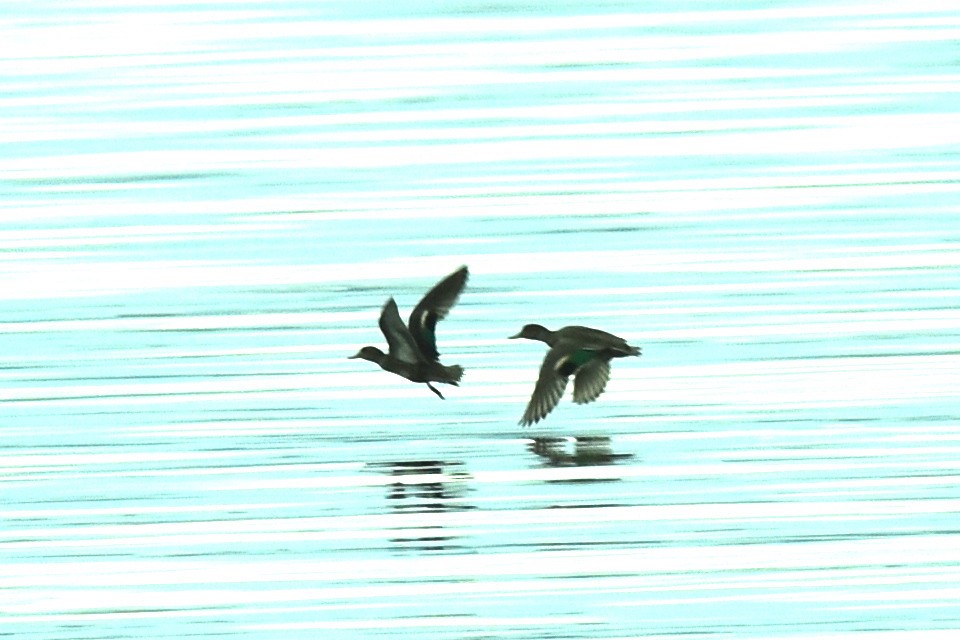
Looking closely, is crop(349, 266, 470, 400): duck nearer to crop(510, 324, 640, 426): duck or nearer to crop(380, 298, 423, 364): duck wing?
crop(380, 298, 423, 364): duck wing

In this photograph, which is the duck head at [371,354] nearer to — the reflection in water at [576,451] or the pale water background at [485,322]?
the pale water background at [485,322]

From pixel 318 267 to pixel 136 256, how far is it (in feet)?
3.06

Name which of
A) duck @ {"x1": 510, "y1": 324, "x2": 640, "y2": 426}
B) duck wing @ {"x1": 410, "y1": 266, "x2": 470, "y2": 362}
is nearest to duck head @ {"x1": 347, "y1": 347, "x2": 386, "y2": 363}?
duck wing @ {"x1": 410, "y1": 266, "x2": 470, "y2": 362}

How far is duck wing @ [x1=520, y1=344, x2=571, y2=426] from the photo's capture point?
29.4 feet

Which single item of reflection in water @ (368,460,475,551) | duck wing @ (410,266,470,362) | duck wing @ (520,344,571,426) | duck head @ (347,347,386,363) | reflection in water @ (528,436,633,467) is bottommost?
reflection in water @ (368,460,475,551)

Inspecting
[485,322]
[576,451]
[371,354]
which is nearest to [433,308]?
[371,354]

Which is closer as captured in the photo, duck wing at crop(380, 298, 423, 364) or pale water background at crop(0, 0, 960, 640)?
pale water background at crop(0, 0, 960, 640)

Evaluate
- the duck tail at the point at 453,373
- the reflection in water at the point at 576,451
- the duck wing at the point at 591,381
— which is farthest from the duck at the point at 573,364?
the duck tail at the point at 453,373

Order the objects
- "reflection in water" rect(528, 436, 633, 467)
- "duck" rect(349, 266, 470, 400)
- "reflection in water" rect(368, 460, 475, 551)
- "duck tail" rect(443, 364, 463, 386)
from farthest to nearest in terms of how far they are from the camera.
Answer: "duck" rect(349, 266, 470, 400)
"duck tail" rect(443, 364, 463, 386)
"reflection in water" rect(528, 436, 633, 467)
"reflection in water" rect(368, 460, 475, 551)

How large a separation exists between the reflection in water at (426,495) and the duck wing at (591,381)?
0.77 m

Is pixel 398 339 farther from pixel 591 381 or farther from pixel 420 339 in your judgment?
pixel 591 381

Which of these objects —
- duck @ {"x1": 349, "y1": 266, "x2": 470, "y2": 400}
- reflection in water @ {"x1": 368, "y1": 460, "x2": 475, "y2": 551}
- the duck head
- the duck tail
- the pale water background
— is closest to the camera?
the pale water background

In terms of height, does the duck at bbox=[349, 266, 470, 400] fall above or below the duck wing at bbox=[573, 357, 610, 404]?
above

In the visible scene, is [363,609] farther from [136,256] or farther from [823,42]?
[823,42]
